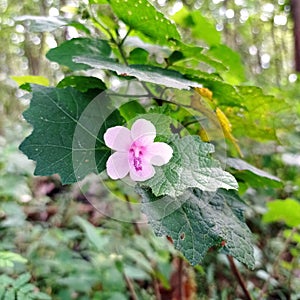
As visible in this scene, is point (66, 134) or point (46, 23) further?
point (46, 23)

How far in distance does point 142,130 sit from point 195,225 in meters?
0.12

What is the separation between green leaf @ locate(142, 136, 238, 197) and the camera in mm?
388

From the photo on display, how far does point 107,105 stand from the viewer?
1.65 ft

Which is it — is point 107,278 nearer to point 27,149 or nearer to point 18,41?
point 27,149

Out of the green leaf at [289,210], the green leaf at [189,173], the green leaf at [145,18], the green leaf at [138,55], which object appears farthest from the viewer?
the green leaf at [289,210]

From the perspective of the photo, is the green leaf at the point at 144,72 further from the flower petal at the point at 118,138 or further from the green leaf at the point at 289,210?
the green leaf at the point at 289,210

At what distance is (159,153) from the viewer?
43 centimetres

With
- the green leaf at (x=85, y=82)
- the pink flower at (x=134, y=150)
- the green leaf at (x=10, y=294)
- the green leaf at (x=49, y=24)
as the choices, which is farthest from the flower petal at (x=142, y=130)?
the green leaf at (x=10, y=294)

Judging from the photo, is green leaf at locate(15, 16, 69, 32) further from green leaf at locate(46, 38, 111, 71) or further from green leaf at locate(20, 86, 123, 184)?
green leaf at locate(20, 86, 123, 184)

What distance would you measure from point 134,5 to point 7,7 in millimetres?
4354

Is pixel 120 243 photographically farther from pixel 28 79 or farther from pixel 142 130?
pixel 142 130

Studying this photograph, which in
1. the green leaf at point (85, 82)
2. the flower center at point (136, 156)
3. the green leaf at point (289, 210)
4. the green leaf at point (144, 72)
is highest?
the green leaf at point (144, 72)

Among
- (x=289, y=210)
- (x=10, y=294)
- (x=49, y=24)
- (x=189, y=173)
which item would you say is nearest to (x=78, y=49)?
(x=49, y=24)

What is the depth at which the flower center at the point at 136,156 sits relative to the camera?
44cm
